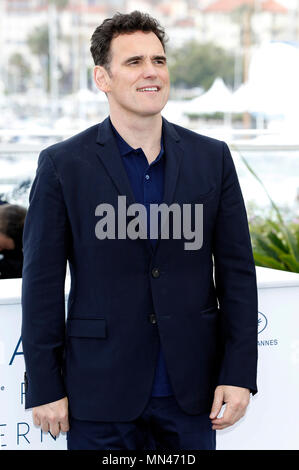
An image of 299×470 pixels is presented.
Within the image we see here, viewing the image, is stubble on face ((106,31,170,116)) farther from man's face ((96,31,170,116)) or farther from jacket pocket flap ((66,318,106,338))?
jacket pocket flap ((66,318,106,338))

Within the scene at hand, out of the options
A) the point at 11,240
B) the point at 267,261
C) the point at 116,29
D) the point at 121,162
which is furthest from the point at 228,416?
the point at 11,240

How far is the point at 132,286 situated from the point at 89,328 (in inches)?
5.2

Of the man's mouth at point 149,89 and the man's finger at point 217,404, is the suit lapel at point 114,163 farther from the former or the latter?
the man's finger at point 217,404

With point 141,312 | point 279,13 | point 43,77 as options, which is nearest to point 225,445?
Answer: point 141,312

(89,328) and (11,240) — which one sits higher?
(11,240)

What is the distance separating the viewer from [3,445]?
6.62 feet

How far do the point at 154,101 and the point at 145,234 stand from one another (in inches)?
11.6

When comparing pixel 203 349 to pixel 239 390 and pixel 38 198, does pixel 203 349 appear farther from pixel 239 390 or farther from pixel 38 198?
pixel 38 198

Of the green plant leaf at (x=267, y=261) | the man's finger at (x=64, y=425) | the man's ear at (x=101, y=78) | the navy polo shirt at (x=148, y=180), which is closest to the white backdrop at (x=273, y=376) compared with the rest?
the man's finger at (x=64, y=425)

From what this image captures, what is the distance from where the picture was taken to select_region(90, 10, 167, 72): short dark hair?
1624 mm

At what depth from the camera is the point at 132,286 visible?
1551mm

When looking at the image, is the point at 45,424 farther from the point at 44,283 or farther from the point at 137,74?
the point at 137,74

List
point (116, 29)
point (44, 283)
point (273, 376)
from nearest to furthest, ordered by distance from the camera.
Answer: point (44, 283)
point (116, 29)
point (273, 376)

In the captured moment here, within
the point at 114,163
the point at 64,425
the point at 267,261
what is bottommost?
the point at 64,425
